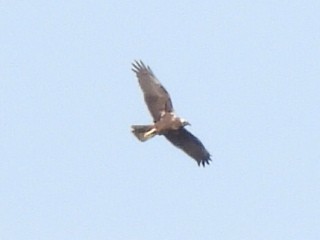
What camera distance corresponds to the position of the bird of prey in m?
31.8

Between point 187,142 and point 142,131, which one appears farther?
point 187,142

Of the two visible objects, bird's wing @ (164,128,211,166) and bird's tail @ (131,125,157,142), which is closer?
bird's tail @ (131,125,157,142)

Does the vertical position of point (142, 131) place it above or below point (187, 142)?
above

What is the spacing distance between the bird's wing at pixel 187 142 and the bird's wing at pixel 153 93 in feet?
1.98

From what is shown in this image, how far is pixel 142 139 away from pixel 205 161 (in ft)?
8.85

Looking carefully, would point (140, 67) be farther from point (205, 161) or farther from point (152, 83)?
point (205, 161)

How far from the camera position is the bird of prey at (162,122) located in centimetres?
3175

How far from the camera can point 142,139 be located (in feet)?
104

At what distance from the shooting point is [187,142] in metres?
32.6

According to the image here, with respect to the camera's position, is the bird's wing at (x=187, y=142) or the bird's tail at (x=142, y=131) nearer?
the bird's tail at (x=142, y=131)

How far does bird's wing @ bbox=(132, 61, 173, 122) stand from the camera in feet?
106

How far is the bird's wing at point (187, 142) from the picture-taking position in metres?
32.4

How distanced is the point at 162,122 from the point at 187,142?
110 cm

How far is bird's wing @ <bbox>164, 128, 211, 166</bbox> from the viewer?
106ft
